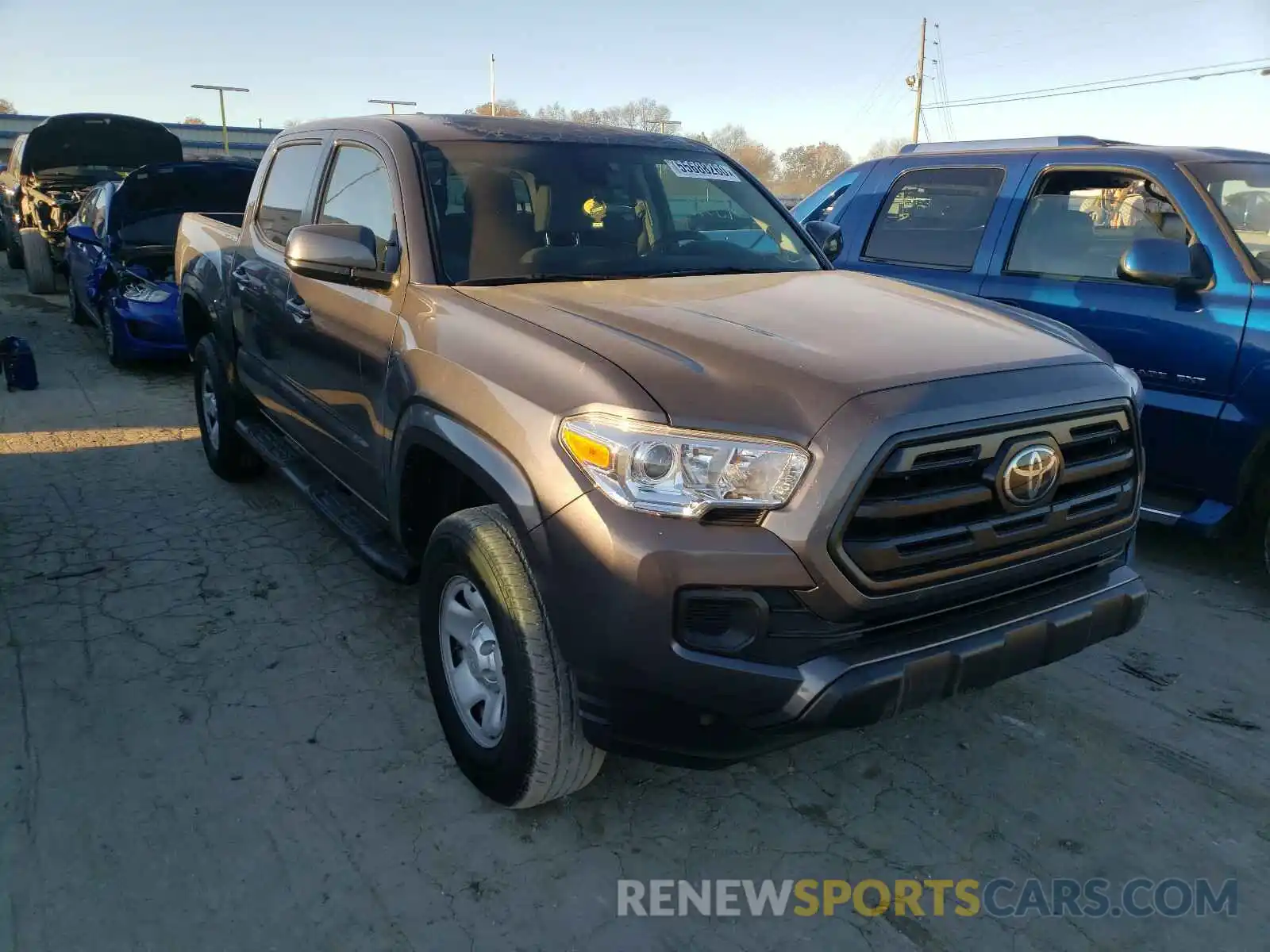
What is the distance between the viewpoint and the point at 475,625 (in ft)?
9.06

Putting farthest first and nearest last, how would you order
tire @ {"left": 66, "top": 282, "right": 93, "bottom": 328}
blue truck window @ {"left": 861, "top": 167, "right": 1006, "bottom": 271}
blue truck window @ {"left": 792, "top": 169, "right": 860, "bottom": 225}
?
tire @ {"left": 66, "top": 282, "right": 93, "bottom": 328} < blue truck window @ {"left": 792, "top": 169, "right": 860, "bottom": 225} < blue truck window @ {"left": 861, "top": 167, "right": 1006, "bottom": 271}

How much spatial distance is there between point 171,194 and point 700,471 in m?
8.70

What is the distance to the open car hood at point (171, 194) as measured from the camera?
8820 millimetres

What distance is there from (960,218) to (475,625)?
4016mm

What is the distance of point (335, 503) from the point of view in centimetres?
390

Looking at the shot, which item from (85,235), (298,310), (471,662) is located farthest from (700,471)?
(85,235)

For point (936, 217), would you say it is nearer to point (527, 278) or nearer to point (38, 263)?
point (527, 278)

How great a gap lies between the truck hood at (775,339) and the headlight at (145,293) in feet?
20.5

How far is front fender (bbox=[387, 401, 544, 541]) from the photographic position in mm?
2359

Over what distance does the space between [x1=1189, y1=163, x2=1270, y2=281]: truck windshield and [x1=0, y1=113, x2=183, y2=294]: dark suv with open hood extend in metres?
12.6

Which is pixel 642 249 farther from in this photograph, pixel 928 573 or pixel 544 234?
pixel 928 573

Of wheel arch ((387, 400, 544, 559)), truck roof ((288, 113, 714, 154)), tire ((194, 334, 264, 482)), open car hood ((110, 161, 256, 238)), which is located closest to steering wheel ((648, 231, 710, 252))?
truck roof ((288, 113, 714, 154))

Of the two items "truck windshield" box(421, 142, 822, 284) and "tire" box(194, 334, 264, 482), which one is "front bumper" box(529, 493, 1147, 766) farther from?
"tire" box(194, 334, 264, 482)

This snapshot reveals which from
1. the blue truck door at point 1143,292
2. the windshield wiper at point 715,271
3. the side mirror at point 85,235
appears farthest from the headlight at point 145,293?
the blue truck door at point 1143,292
